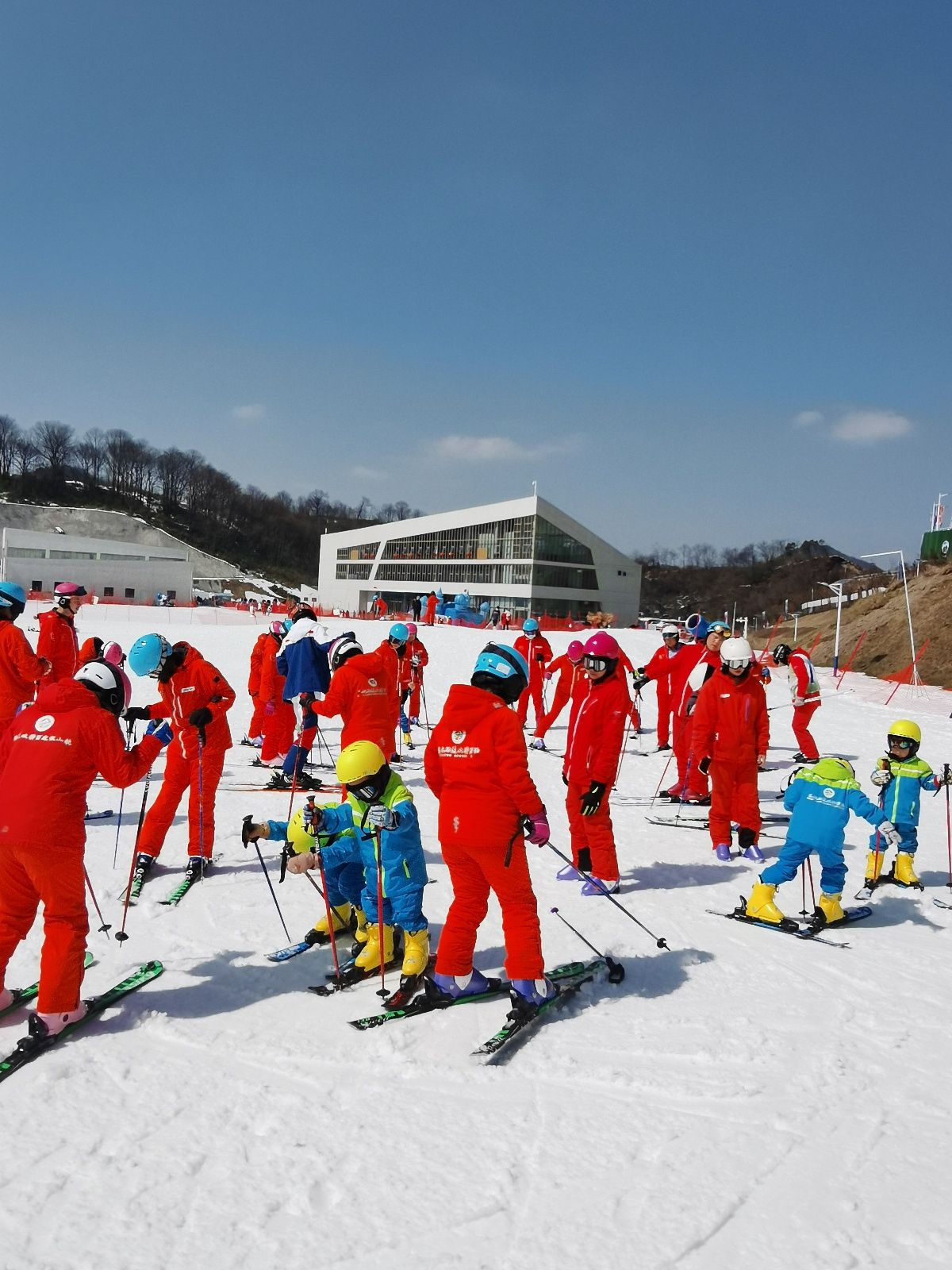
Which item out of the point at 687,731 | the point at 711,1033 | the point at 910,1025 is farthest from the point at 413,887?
the point at 687,731

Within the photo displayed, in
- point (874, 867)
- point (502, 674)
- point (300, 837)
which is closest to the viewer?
point (502, 674)

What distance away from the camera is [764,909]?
568cm

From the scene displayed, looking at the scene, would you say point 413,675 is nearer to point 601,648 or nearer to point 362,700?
point 362,700

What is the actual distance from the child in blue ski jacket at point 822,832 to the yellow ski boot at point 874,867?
828mm

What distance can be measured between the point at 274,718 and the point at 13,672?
3923mm

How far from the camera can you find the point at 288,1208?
2.71 meters

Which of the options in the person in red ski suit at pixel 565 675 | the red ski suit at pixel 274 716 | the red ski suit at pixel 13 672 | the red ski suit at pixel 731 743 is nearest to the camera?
the red ski suit at pixel 13 672

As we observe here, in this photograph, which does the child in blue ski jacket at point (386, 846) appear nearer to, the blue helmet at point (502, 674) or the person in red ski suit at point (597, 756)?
the blue helmet at point (502, 674)

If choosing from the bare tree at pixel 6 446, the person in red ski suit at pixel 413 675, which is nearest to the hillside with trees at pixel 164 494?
the bare tree at pixel 6 446

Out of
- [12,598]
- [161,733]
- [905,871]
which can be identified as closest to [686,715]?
[905,871]

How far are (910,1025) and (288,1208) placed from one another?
10.8ft

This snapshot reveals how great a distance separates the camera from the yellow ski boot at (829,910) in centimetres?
570

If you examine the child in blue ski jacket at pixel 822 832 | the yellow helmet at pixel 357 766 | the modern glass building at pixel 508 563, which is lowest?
the child in blue ski jacket at pixel 822 832

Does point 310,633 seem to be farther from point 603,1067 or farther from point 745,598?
point 745,598
